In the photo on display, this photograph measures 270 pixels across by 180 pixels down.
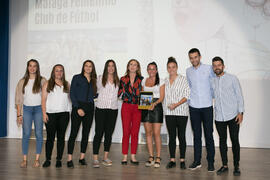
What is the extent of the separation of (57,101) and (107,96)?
66 cm

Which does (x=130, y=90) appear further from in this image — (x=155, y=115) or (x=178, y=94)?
(x=178, y=94)

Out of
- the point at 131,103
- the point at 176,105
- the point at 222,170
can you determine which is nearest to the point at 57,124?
the point at 131,103

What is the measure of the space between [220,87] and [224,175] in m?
1.07

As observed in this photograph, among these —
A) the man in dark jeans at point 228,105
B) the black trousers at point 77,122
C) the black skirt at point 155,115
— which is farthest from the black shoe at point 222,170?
the black trousers at point 77,122

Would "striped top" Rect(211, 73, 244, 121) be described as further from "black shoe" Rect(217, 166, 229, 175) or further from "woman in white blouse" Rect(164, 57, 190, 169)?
"black shoe" Rect(217, 166, 229, 175)

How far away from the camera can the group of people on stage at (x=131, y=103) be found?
11.5ft

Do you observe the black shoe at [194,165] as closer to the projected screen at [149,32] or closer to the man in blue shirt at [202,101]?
the man in blue shirt at [202,101]

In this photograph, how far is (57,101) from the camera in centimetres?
360

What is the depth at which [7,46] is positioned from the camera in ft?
21.8

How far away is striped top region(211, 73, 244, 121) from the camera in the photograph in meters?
3.35

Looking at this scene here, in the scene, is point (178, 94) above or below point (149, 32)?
below

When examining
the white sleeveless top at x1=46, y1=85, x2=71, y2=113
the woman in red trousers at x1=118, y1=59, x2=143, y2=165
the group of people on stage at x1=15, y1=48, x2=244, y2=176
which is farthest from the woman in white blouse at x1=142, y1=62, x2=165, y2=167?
the white sleeveless top at x1=46, y1=85, x2=71, y2=113

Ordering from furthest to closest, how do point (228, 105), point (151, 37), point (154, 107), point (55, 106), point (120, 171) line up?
point (151, 37), point (154, 107), point (55, 106), point (120, 171), point (228, 105)

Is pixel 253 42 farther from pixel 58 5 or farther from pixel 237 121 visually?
pixel 58 5
